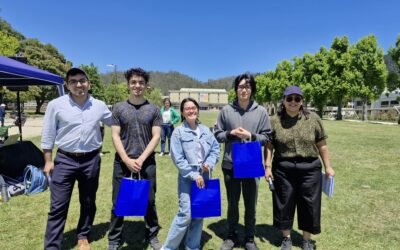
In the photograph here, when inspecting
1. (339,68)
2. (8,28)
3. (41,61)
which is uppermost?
(8,28)

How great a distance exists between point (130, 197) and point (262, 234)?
202 centimetres

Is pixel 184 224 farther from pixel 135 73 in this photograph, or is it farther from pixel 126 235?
pixel 135 73

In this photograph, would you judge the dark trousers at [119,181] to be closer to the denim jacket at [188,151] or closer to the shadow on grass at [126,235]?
the shadow on grass at [126,235]

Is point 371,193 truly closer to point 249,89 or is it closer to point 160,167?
point 249,89

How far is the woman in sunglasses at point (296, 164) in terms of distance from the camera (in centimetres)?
327

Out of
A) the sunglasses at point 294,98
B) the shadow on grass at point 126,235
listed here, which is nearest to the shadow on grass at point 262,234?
the shadow on grass at point 126,235

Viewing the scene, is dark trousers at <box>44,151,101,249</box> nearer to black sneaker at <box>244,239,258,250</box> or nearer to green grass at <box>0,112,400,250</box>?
green grass at <box>0,112,400,250</box>

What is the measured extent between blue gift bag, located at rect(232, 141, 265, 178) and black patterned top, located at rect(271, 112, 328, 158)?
1.00 ft

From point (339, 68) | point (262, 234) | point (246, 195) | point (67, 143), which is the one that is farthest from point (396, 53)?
point (67, 143)

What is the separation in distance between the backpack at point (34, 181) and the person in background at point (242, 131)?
406cm

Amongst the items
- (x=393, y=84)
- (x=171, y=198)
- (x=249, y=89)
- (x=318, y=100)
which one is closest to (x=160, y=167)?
(x=171, y=198)

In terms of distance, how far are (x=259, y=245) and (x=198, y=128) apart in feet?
5.69

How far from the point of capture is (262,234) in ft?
13.2

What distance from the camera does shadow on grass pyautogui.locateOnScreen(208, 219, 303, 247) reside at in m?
3.79
